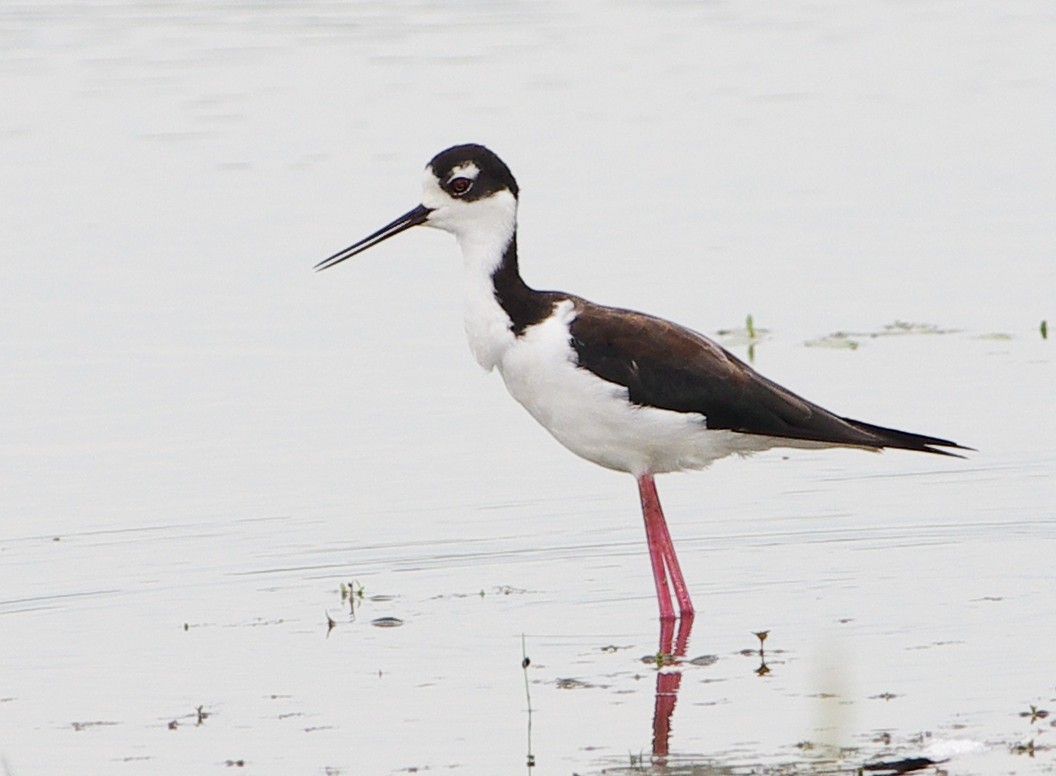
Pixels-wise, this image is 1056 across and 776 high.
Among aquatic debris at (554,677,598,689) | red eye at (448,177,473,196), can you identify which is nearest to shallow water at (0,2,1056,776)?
aquatic debris at (554,677,598,689)

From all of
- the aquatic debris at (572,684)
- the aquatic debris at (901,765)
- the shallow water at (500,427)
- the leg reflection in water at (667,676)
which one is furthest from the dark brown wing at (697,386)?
the aquatic debris at (901,765)

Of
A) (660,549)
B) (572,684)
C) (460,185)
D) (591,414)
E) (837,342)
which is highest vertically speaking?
(837,342)

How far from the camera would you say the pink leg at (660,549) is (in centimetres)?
808

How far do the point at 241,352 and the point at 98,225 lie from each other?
3307mm

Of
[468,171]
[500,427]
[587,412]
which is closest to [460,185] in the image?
[468,171]

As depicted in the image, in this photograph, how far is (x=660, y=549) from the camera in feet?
27.0

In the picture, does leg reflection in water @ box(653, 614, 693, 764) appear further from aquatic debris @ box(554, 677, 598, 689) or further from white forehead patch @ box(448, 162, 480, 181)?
white forehead patch @ box(448, 162, 480, 181)

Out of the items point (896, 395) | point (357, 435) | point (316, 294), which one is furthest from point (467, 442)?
point (316, 294)

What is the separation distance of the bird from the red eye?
0.11m

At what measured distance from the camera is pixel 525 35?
23172 millimetres

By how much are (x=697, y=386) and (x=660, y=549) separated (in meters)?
0.63

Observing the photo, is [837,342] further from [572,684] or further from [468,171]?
[572,684]

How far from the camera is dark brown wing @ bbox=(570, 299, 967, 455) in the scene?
7.94m

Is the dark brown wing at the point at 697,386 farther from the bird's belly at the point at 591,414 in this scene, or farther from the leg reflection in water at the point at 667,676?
the leg reflection in water at the point at 667,676
